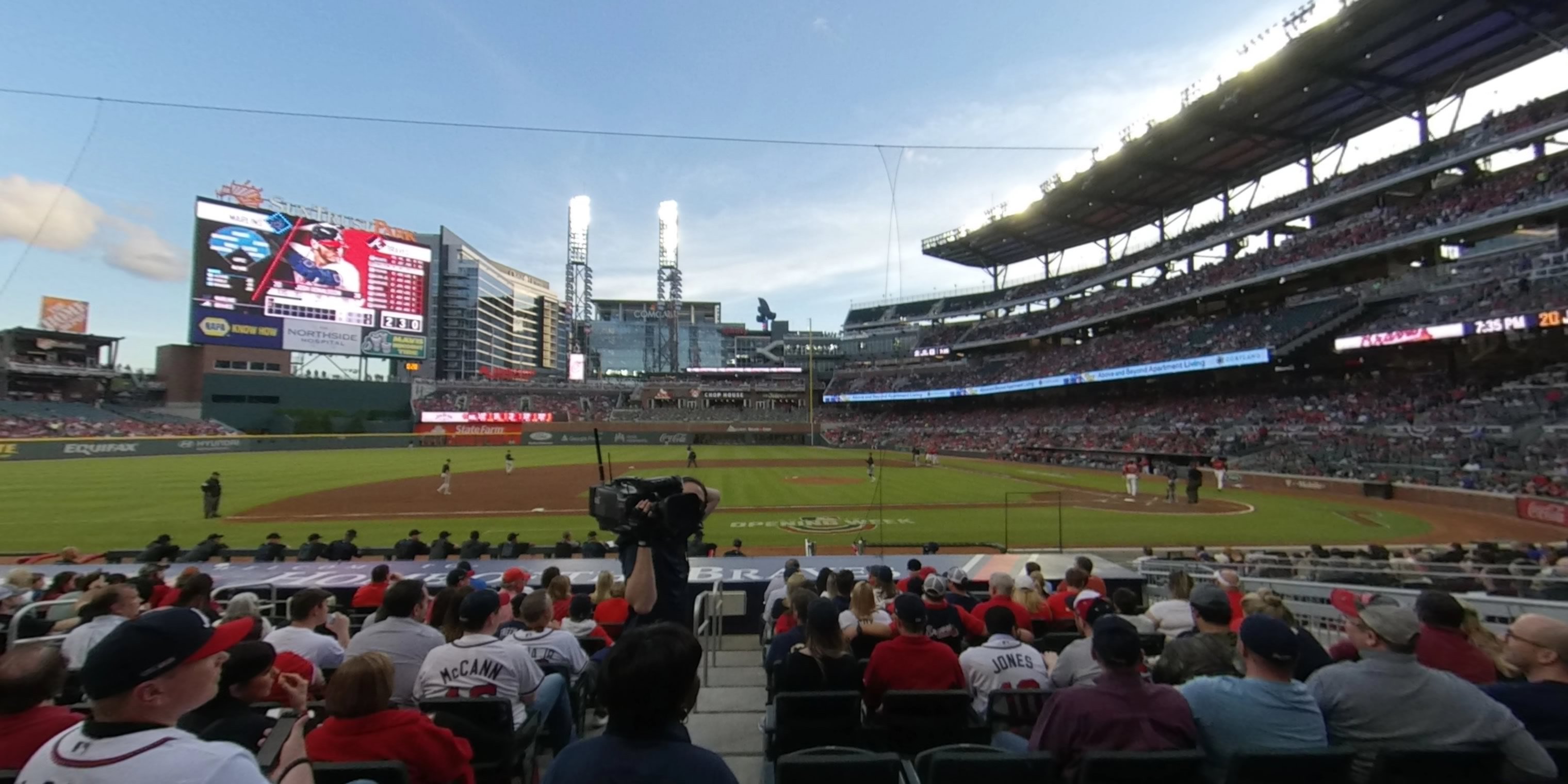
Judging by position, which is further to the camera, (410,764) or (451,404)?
(451,404)

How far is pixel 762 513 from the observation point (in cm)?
2467

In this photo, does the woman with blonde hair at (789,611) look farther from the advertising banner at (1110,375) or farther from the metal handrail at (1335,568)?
the advertising banner at (1110,375)

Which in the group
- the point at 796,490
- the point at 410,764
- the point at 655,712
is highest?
the point at 655,712

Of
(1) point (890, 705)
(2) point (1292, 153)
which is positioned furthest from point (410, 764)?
(2) point (1292, 153)

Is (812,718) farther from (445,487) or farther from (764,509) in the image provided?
(445,487)

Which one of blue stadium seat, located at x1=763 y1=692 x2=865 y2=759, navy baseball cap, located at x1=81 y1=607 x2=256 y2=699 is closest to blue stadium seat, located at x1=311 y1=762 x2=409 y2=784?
navy baseball cap, located at x1=81 y1=607 x2=256 y2=699

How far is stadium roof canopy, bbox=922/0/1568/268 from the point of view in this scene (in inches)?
1236

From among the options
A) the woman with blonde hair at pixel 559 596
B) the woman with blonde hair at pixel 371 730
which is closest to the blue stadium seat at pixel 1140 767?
the woman with blonde hair at pixel 371 730

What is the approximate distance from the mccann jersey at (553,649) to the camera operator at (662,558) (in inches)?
44.8

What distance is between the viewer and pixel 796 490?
104ft

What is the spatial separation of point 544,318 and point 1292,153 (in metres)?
152

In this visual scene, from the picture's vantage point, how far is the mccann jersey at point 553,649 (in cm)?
496

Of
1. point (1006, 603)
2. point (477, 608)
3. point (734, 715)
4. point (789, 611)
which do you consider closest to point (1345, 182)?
point (1006, 603)

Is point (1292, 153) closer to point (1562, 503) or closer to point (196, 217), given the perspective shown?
point (1562, 503)
